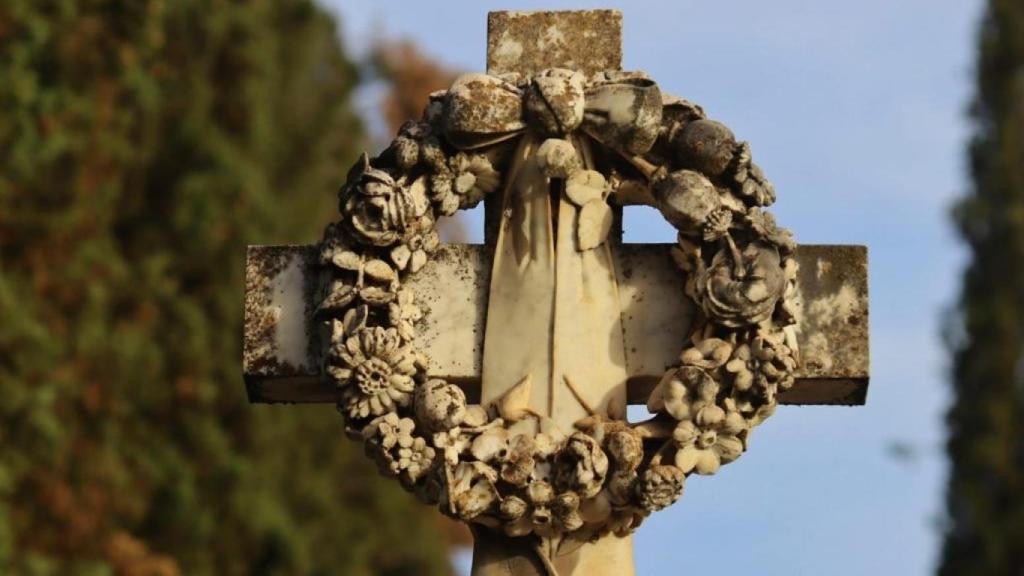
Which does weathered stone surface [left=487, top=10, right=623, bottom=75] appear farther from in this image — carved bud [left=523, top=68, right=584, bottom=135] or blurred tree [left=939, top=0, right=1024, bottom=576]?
blurred tree [left=939, top=0, right=1024, bottom=576]

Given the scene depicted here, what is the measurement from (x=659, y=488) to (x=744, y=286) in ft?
2.09

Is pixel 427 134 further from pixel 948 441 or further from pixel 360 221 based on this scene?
pixel 948 441

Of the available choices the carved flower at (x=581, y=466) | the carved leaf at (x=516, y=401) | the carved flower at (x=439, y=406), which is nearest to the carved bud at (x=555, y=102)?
the carved leaf at (x=516, y=401)

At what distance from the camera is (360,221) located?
870 centimetres

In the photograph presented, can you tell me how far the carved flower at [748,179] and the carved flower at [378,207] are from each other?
0.91m

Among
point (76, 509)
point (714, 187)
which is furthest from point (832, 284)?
point (76, 509)

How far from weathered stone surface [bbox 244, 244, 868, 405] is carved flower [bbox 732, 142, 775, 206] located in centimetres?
30

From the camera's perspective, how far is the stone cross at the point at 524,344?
345 inches

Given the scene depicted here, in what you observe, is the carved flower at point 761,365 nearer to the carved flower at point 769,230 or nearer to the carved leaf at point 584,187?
the carved flower at point 769,230

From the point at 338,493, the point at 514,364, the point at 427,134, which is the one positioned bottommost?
the point at 338,493

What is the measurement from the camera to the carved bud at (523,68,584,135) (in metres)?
8.72

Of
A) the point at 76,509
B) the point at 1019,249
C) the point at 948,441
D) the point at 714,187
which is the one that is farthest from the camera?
the point at 1019,249

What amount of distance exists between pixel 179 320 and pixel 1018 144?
1386cm

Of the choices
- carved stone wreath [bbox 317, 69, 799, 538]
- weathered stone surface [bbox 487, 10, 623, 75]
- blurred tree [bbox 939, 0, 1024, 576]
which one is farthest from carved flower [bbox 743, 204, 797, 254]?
blurred tree [bbox 939, 0, 1024, 576]
